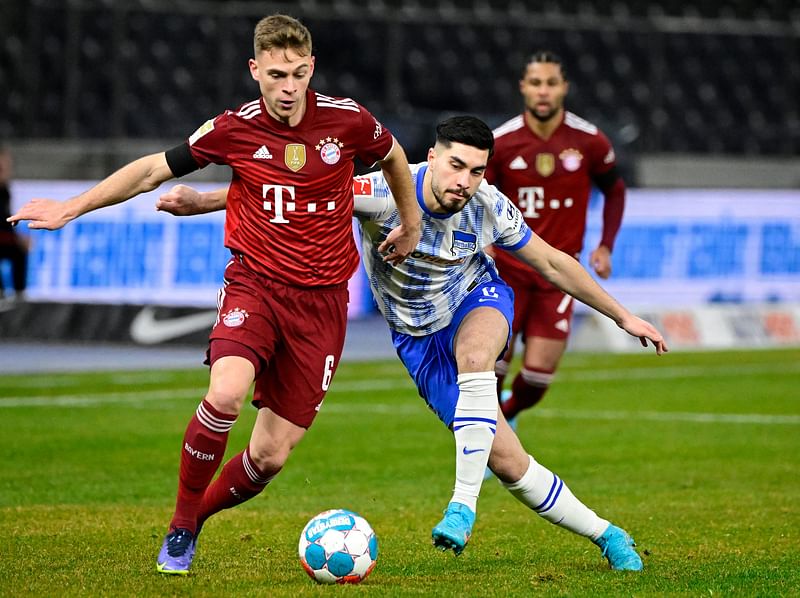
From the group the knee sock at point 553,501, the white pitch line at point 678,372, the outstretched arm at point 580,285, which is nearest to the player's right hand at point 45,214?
the outstretched arm at point 580,285

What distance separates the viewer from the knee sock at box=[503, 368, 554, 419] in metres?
9.75

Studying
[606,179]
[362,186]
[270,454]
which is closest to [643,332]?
[362,186]

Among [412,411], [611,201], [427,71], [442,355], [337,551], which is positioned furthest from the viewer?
[427,71]

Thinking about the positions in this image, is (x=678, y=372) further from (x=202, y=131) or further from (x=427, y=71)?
(x=202, y=131)

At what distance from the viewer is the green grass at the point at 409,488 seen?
6.05 metres

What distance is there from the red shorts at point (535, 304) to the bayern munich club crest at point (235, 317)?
3.91 m

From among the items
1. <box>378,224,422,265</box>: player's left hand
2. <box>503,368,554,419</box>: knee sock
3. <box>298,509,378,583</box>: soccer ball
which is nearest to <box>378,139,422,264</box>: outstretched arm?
<box>378,224,422,265</box>: player's left hand

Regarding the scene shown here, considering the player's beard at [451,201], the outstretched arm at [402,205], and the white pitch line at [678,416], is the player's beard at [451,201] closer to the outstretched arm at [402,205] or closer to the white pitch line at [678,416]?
the outstretched arm at [402,205]

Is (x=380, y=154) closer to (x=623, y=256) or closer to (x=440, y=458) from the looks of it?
(x=440, y=458)

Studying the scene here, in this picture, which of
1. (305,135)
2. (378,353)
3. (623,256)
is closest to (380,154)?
(305,135)

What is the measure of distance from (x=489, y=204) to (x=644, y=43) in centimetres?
1512

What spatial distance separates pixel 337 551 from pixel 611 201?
16.5 ft

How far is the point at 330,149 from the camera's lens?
6266 mm

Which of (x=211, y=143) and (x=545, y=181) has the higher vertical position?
(x=211, y=143)
